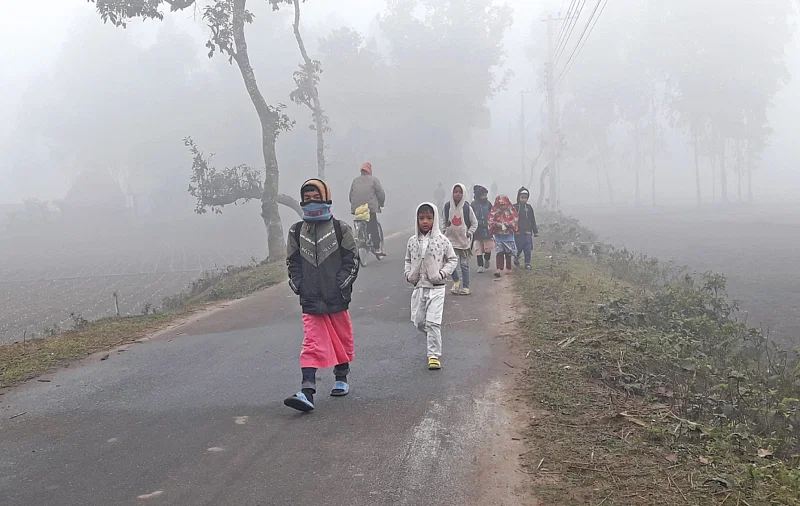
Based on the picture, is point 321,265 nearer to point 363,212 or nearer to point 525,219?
point 363,212

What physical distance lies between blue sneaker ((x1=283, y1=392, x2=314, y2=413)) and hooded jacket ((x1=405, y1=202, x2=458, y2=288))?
1.99 meters

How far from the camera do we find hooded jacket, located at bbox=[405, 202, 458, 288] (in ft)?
22.0

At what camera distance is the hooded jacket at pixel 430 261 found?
22.0ft

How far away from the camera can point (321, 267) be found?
17.9 feet

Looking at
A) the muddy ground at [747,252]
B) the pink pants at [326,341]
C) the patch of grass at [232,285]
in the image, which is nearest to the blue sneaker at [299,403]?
the pink pants at [326,341]

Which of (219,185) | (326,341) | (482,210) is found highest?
(219,185)

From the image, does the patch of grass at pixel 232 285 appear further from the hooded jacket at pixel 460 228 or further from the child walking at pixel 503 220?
the child walking at pixel 503 220

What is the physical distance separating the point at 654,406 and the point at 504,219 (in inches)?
285

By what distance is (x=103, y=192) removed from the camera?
58812mm

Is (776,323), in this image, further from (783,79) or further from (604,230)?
(783,79)

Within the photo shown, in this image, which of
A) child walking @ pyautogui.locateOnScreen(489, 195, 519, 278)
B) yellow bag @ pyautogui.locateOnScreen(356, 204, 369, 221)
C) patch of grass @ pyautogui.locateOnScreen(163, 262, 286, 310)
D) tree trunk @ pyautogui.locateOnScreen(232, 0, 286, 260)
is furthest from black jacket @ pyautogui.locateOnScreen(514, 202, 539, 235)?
tree trunk @ pyautogui.locateOnScreen(232, 0, 286, 260)

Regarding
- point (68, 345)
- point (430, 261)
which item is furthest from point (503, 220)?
point (68, 345)

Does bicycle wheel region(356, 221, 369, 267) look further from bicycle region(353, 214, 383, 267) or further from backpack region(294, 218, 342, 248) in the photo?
backpack region(294, 218, 342, 248)

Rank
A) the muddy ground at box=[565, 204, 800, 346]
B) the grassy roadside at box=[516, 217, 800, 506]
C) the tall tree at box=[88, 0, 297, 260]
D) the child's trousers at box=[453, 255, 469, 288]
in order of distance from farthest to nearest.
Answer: the tall tree at box=[88, 0, 297, 260] < the muddy ground at box=[565, 204, 800, 346] < the child's trousers at box=[453, 255, 469, 288] < the grassy roadside at box=[516, 217, 800, 506]
